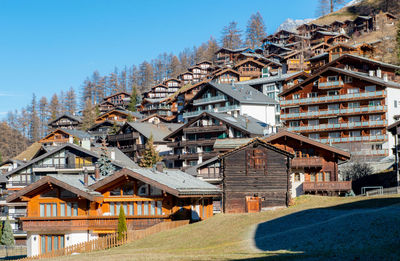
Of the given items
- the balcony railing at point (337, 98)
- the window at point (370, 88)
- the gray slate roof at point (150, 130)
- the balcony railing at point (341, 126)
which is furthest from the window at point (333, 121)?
the gray slate roof at point (150, 130)

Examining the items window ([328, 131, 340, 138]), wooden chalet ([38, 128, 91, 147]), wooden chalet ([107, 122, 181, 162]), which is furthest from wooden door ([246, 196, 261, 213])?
wooden chalet ([38, 128, 91, 147])

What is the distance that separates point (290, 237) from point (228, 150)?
41.1m

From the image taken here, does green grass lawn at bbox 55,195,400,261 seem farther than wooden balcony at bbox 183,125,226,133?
No

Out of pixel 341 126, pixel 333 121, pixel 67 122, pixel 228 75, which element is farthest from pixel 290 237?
pixel 67 122

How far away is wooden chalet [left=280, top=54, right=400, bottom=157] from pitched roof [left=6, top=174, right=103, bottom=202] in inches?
1735

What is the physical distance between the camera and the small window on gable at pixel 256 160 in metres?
49.7

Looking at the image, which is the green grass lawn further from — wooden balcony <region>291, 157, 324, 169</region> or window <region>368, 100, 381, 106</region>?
window <region>368, 100, 381, 106</region>

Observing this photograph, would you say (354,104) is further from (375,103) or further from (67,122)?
(67,122)

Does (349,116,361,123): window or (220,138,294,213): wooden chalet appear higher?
(349,116,361,123): window

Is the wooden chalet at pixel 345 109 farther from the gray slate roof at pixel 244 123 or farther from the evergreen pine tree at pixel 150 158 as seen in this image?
the evergreen pine tree at pixel 150 158

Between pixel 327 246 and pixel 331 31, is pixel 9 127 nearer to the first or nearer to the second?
pixel 331 31

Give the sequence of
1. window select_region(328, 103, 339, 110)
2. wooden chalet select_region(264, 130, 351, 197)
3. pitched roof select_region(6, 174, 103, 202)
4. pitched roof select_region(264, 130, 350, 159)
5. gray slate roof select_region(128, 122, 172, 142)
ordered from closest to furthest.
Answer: pitched roof select_region(6, 174, 103, 202) → pitched roof select_region(264, 130, 350, 159) → wooden chalet select_region(264, 130, 351, 197) → window select_region(328, 103, 339, 110) → gray slate roof select_region(128, 122, 172, 142)

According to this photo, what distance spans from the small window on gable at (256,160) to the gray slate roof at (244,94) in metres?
52.1

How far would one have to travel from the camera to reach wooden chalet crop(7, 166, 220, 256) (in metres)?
44.2
